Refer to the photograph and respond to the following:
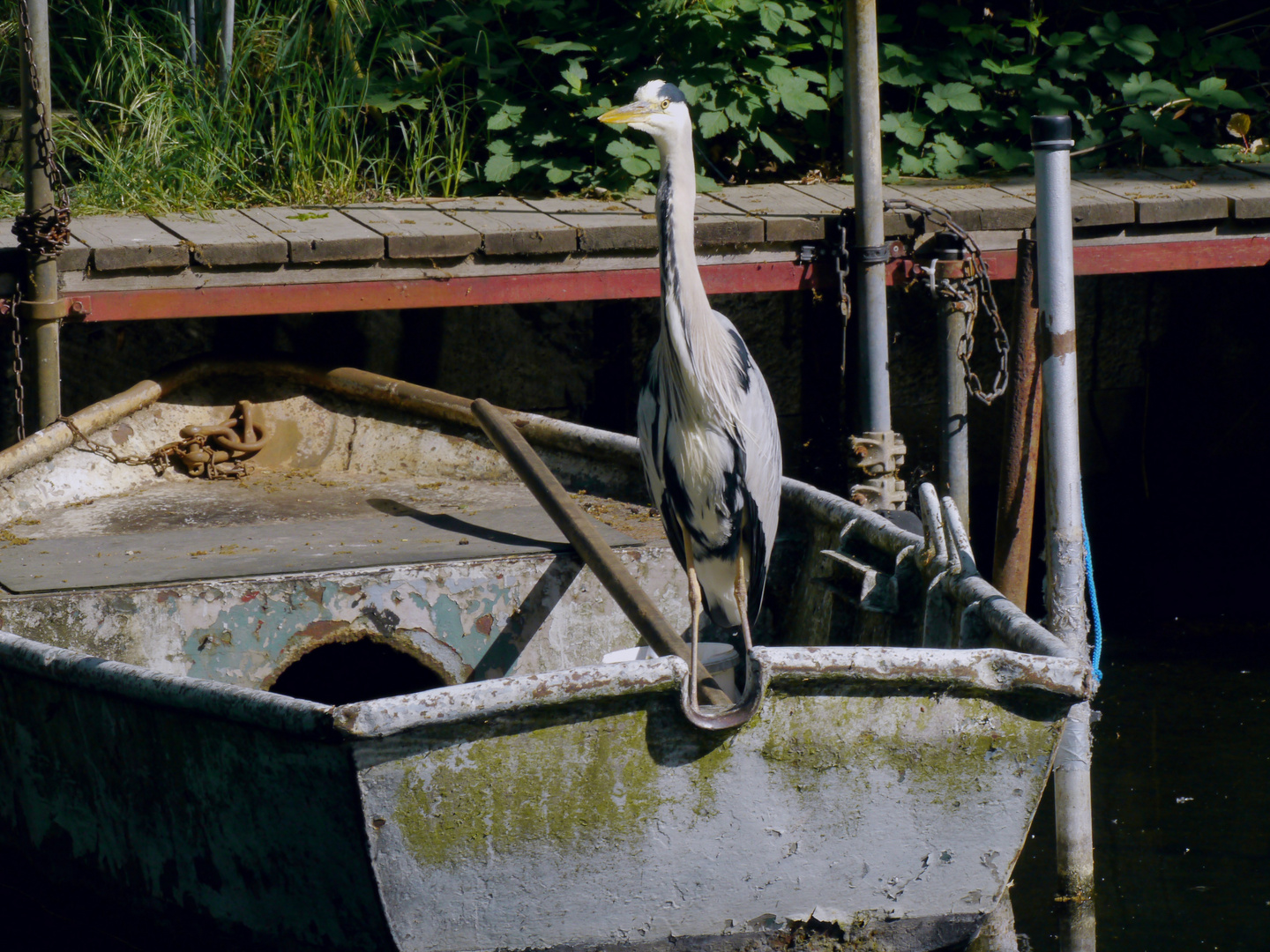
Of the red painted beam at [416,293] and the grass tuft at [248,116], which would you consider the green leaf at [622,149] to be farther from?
the red painted beam at [416,293]

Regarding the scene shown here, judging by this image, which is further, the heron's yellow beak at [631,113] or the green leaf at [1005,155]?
the green leaf at [1005,155]

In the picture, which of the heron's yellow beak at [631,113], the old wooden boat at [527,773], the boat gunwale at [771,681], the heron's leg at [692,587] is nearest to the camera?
the boat gunwale at [771,681]

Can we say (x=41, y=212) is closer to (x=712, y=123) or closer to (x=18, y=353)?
(x=18, y=353)

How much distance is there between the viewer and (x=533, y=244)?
4777 millimetres

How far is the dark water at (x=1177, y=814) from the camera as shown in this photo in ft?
11.3

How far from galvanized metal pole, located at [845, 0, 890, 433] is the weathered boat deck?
8.4 inches

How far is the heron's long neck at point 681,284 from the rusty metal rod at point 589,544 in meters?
0.53

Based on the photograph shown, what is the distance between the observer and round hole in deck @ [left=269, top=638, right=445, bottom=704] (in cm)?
428

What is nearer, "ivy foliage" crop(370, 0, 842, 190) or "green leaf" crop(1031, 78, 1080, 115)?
"ivy foliage" crop(370, 0, 842, 190)

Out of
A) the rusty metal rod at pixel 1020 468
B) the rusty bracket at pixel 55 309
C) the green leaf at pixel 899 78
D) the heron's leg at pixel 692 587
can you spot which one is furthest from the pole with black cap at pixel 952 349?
the rusty bracket at pixel 55 309

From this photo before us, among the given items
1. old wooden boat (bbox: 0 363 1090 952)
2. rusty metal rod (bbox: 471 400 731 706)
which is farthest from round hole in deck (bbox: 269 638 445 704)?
rusty metal rod (bbox: 471 400 731 706)

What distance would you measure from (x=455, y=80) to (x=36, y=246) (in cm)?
275

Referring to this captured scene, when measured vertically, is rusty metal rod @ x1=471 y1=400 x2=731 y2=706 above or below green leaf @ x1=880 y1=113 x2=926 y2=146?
below

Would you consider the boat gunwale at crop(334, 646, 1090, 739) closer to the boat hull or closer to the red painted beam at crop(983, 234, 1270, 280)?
the boat hull
